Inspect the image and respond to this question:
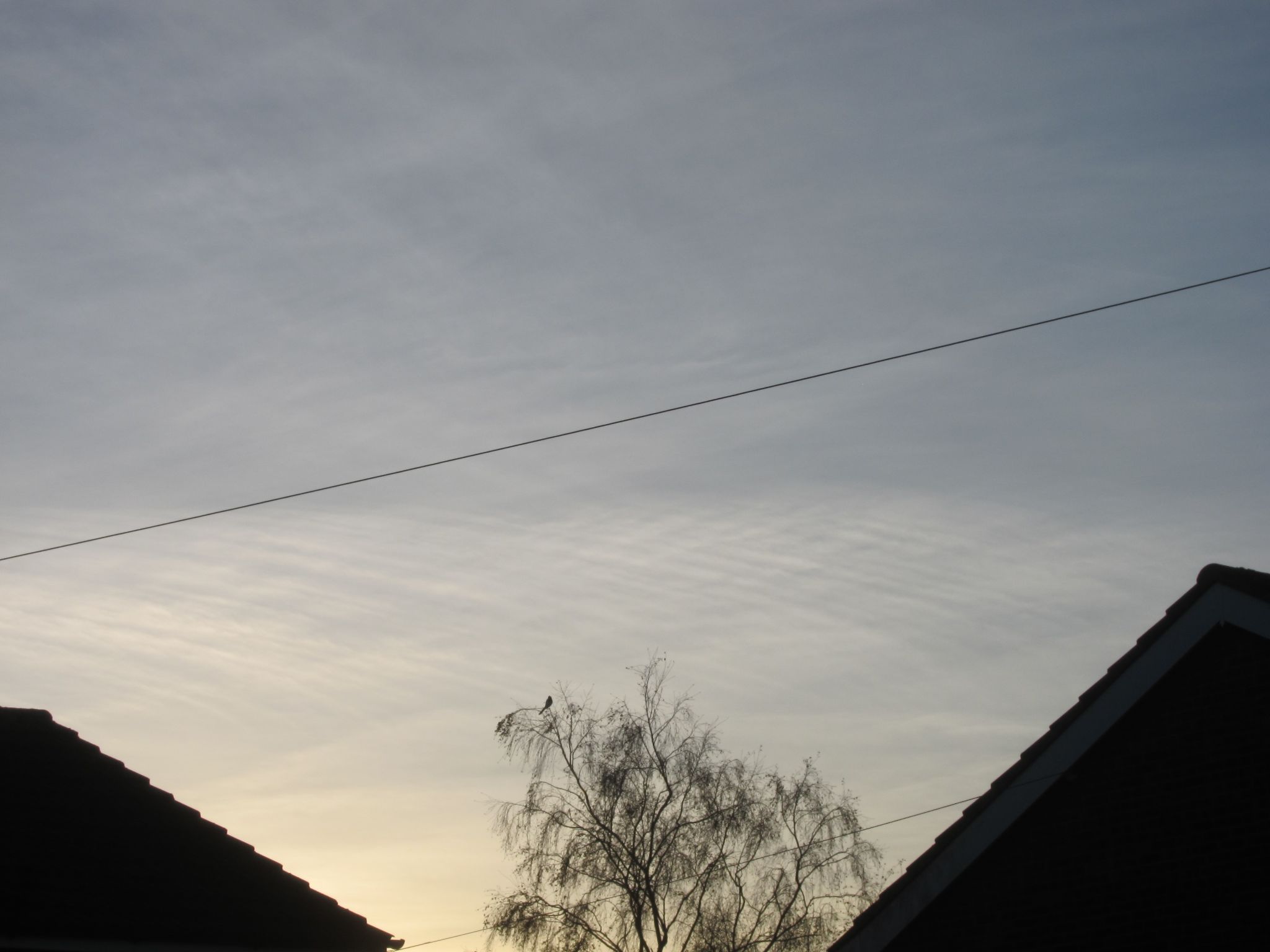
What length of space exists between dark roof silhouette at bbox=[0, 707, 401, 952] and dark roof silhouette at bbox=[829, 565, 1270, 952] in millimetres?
7497

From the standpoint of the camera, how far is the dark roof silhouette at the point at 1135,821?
29.1ft

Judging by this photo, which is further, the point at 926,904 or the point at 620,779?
the point at 620,779

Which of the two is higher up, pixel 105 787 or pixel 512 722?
pixel 512 722

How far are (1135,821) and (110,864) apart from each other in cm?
1053

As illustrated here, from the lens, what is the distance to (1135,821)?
913 cm

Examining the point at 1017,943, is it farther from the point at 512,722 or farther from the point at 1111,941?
the point at 512,722

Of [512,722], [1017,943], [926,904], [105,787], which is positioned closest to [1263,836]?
[1017,943]

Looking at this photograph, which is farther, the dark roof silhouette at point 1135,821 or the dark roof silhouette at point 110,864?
the dark roof silhouette at point 110,864

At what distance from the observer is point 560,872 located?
1270 inches

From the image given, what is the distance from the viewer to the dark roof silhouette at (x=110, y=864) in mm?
11664

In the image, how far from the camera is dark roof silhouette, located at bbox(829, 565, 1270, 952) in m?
8.86

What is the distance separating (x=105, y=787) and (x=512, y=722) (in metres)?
20.5

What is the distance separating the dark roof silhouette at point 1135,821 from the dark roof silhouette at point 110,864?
24.6 feet

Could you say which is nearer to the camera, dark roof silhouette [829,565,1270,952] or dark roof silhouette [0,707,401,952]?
dark roof silhouette [829,565,1270,952]
